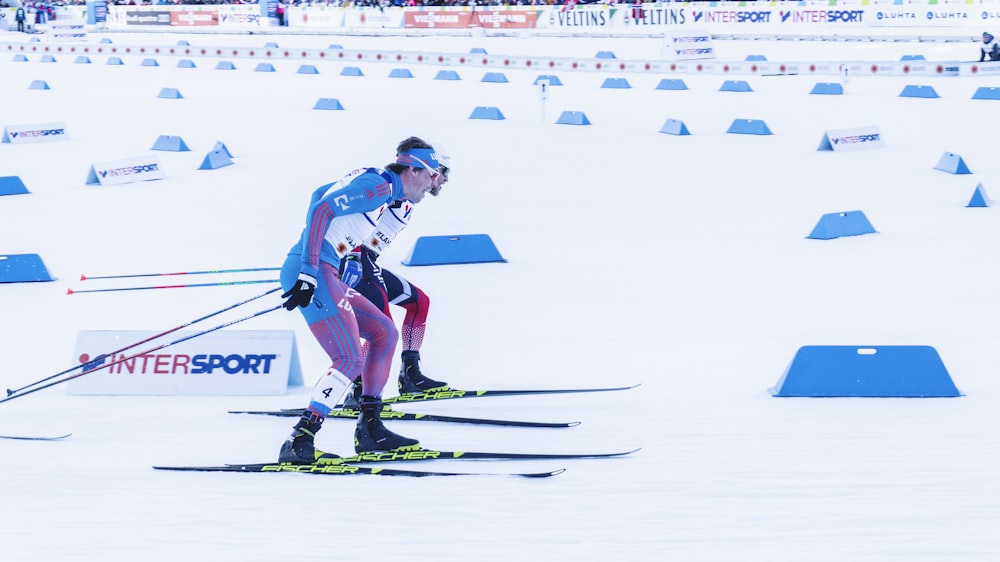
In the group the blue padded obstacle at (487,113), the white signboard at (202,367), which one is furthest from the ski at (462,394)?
the blue padded obstacle at (487,113)

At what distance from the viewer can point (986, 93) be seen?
870 inches

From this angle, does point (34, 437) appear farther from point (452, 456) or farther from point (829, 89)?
point (829, 89)

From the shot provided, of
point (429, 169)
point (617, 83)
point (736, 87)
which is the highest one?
point (429, 169)

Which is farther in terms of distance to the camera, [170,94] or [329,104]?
[170,94]

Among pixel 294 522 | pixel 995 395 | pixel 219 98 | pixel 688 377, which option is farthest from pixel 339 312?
pixel 219 98

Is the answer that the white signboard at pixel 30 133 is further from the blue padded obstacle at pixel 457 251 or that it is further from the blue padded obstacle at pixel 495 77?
the blue padded obstacle at pixel 457 251

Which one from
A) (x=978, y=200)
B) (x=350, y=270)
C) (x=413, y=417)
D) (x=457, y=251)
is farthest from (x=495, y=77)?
(x=350, y=270)

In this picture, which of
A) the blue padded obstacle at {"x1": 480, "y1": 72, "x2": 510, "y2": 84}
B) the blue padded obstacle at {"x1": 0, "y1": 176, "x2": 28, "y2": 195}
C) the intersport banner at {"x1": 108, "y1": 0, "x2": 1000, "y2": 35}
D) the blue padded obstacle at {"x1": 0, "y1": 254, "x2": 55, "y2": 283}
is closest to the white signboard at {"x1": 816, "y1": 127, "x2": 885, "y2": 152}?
the blue padded obstacle at {"x1": 0, "y1": 176, "x2": 28, "y2": 195}

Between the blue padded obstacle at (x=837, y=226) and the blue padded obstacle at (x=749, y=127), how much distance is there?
22.5ft

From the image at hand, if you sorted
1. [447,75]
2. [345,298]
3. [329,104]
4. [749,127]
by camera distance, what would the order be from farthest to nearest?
[447,75] → [329,104] → [749,127] → [345,298]

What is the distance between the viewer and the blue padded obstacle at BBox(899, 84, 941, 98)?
22.5m

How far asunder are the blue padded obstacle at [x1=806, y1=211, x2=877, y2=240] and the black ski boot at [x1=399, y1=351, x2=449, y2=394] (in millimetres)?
5676

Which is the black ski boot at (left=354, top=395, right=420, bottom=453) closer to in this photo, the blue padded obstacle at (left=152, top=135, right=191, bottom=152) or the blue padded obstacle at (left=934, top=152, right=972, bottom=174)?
the blue padded obstacle at (left=934, top=152, right=972, bottom=174)

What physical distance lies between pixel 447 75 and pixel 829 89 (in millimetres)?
8478
